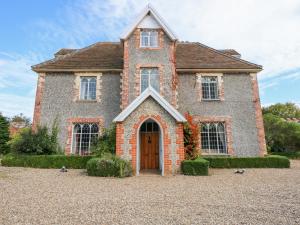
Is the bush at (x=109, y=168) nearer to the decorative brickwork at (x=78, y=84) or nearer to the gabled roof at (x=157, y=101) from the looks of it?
the gabled roof at (x=157, y=101)

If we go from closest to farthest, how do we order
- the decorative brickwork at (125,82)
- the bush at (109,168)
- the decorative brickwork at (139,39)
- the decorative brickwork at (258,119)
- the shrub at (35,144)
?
1. the bush at (109,168)
2. the shrub at (35,144)
3. the decorative brickwork at (125,82)
4. the decorative brickwork at (258,119)
5. the decorative brickwork at (139,39)

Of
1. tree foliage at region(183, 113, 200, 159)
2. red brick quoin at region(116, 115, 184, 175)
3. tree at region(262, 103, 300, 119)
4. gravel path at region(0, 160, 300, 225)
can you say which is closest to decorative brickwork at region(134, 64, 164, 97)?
tree foliage at region(183, 113, 200, 159)

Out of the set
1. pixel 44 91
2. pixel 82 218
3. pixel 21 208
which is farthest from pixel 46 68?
pixel 82 218

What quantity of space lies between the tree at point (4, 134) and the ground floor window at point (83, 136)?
15409 mm

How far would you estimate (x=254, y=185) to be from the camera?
26.3ft

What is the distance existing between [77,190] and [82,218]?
2867mm

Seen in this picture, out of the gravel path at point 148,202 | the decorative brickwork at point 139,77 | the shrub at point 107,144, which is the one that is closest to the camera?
the gravel path at point 148,202

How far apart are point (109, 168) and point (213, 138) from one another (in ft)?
27.7

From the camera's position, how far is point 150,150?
12664 millimetres

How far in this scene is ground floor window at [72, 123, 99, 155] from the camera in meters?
14.4

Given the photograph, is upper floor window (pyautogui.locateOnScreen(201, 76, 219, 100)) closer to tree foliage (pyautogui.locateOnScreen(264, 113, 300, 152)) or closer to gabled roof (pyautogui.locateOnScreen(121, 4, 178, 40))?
gabled roof (pyautogui.locateOnScreen(121, 4, 178, 40))

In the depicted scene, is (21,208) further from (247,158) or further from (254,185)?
(247,158)

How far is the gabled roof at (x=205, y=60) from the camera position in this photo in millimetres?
15234

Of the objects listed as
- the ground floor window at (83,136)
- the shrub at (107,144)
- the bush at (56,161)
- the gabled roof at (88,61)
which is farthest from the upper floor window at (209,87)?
the bush at (56,161)
